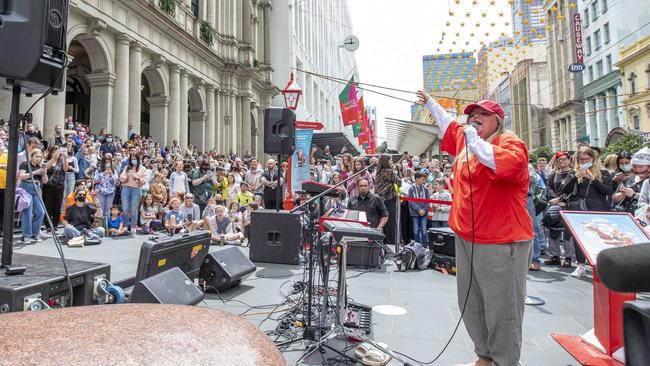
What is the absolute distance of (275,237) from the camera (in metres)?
6.73

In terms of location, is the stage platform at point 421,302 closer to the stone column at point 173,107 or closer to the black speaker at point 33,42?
the black speaker at point 33,42

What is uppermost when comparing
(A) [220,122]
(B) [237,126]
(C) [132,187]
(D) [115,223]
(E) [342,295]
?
(B) [237,126]

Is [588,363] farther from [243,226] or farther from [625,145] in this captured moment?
[625,145]

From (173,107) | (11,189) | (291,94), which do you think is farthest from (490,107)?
(173,107)

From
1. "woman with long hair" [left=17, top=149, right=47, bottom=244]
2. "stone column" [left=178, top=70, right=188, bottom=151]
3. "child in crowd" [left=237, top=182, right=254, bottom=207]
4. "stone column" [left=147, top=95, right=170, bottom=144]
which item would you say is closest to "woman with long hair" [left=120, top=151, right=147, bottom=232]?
"woman with long hair" [left=17, top=149, right=47, bottom=244]

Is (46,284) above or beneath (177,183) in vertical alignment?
beneath

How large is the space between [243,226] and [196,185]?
2.82 metres

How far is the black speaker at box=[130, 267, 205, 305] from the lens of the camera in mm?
3039

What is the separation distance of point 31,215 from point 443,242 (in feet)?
26.8

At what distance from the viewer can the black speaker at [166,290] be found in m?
3.04

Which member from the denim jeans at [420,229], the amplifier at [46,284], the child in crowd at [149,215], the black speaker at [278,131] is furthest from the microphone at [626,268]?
the child in crowd at [149,215]

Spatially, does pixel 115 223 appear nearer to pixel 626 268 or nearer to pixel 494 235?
pixel 494 235

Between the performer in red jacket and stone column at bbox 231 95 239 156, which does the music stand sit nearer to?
the performer in red jacket

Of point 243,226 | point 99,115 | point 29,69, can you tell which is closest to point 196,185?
point 243,226
